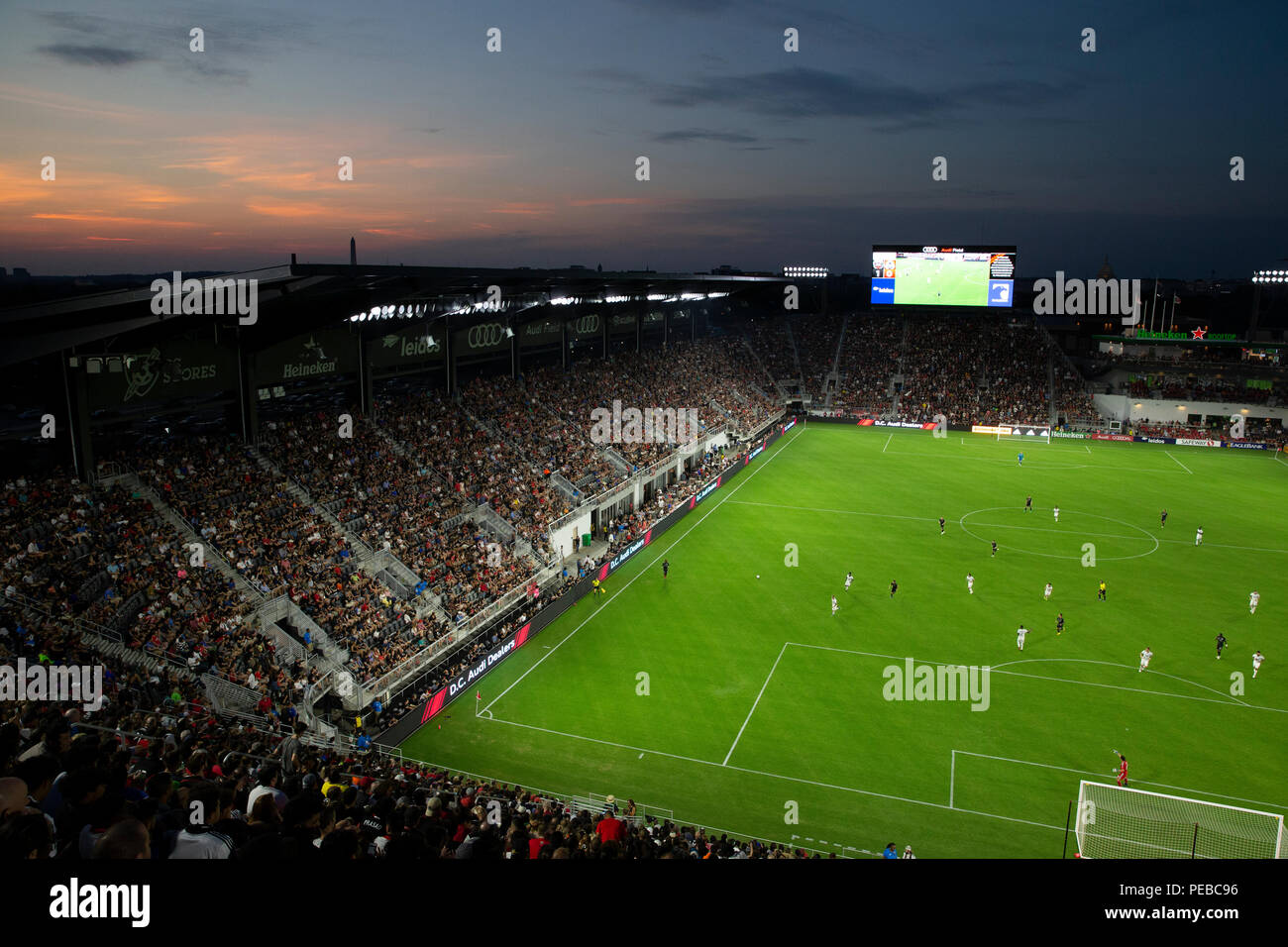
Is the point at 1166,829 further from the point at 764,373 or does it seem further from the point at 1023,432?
the point at 764,373

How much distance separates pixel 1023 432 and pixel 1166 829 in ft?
191

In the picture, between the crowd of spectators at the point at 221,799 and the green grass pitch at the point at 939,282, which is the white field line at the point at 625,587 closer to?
the crowd of spectators at the point at 221,799

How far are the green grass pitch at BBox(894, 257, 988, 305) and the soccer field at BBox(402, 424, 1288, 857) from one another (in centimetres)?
3156

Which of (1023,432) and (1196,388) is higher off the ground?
(1196,388)

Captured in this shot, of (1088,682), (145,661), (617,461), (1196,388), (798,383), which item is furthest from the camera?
(798,383)

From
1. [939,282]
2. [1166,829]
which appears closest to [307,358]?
[1166,829]

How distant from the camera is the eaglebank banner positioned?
23312 millimetres

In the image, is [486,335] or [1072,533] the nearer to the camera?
[1072,533]

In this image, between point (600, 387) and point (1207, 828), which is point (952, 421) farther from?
point (1207, 828)

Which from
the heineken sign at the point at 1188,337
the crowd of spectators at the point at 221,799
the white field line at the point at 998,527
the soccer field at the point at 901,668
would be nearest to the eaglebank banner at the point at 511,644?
the soccer field at the point at 901,668

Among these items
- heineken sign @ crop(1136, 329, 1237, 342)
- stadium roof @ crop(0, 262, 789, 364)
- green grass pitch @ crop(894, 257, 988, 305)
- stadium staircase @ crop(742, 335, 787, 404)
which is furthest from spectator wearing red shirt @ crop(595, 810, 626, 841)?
heineken sign @ crop(1136, 329, 1237, 342)

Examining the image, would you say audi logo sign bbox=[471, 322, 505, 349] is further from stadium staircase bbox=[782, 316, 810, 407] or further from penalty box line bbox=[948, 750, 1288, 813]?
stadium staircase bbox=[782, 316, 810, 407]

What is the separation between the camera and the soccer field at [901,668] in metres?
21.3

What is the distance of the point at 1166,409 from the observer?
73.0 metres
